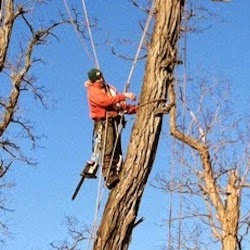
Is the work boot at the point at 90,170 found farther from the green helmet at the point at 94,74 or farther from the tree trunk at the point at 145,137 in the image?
the green helmet at the point at 94,74

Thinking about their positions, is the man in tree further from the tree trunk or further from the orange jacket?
the tree trunk

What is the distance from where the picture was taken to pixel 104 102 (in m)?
5.32

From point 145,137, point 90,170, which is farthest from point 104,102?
point 90,170

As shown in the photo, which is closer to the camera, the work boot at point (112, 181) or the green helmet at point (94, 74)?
the work boot at point (112, 181)

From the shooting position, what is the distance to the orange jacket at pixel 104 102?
5324mm

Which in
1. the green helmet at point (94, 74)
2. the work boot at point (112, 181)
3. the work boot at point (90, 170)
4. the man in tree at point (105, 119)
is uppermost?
the green helmet at point (94, 74)

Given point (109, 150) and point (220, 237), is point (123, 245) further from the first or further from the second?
point (220, 237)

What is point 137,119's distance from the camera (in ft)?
17.6

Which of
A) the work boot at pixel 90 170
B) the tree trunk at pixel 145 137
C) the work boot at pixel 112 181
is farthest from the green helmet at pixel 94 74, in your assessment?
the work boot at pixel 112 181

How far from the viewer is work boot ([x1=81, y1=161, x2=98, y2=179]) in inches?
213

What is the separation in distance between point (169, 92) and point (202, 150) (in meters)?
8.62

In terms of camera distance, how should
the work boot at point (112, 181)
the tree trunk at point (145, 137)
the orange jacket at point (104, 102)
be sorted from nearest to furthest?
the tree trunk at point (145, 137), the work boot at point (112, 181), the orange jacket at point (104, 102)

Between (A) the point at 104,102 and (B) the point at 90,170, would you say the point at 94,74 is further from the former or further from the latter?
(B) the point at 90,170

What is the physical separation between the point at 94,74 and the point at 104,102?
252 mm
